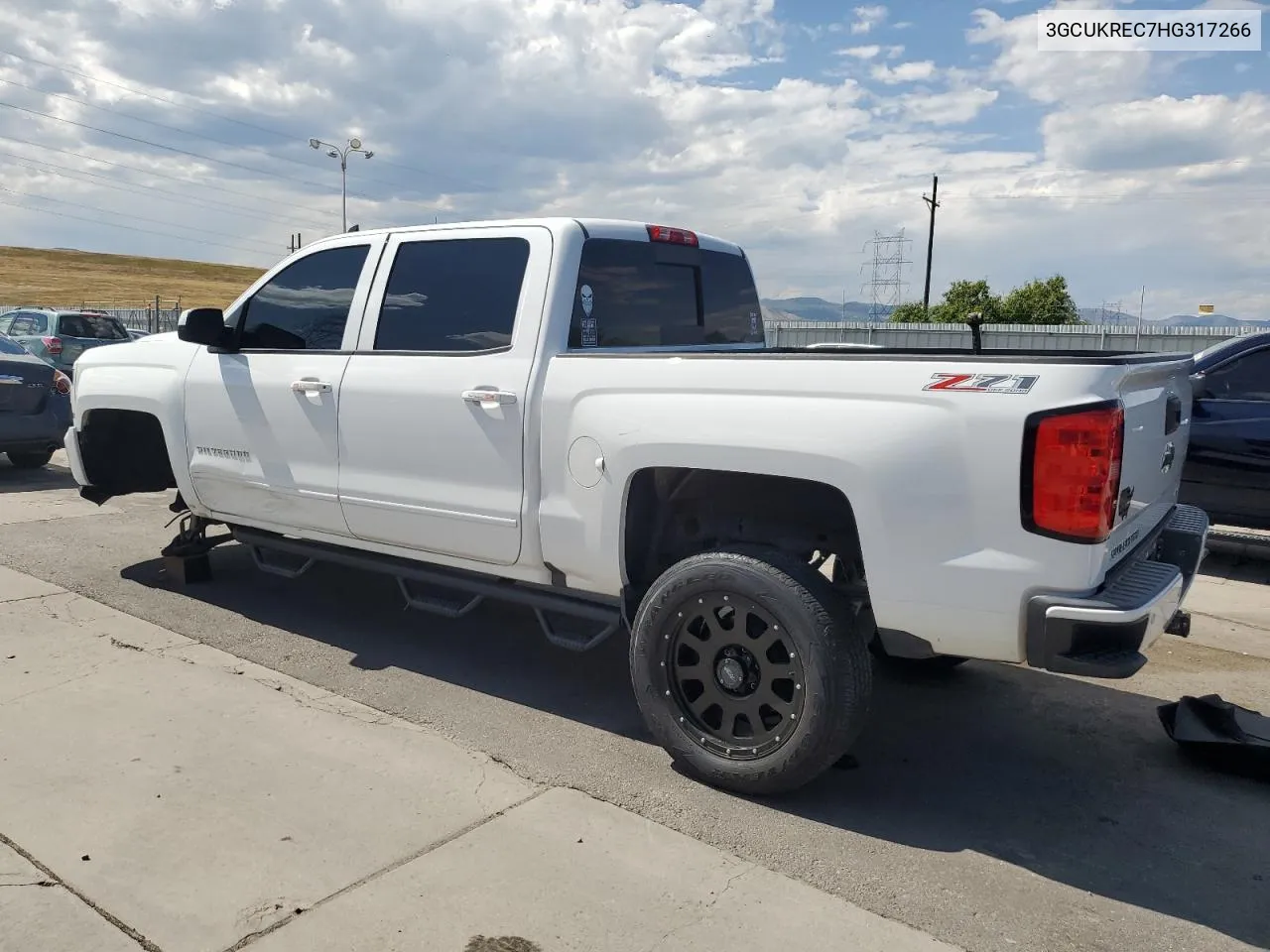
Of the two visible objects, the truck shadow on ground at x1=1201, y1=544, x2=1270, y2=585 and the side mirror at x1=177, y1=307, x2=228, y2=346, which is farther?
the truck shadow on ground at x1=1201, y1=544, x2=1270, y2=585

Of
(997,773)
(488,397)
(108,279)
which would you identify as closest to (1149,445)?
(997,773)

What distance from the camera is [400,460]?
14.9 ft

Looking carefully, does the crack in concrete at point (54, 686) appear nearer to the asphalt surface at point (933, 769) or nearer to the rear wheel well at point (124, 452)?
the asphalt surface at point (933, 769)

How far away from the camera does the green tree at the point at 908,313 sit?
5069cm

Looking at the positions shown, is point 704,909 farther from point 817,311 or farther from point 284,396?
point 817,311

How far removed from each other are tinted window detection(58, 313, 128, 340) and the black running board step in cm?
1535

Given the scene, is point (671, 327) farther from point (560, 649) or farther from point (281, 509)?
point (281, 509)

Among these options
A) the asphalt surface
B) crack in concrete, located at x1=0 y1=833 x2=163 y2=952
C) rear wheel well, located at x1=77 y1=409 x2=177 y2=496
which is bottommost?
crack in concrete, located at x1=0 y1=833 x2=163 y2=952

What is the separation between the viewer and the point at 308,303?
5121mm

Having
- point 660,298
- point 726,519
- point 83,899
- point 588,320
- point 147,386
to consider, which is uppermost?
point 660,298

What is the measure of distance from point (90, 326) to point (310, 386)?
55.2ft

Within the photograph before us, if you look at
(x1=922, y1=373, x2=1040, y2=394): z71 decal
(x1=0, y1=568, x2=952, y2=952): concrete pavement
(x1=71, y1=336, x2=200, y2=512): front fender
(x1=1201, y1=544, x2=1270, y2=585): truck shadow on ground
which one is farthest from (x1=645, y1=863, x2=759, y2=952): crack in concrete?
(x1=1201, y1=544, x2=1270, y2=585): truck shadow on ground

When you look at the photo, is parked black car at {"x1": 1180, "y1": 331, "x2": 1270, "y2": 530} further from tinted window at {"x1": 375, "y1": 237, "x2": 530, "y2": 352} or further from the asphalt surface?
tinted window at {"x1": 375, "y1": 237, "x2": 530, "y2": 352}

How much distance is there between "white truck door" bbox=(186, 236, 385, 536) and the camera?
4.87 meters
